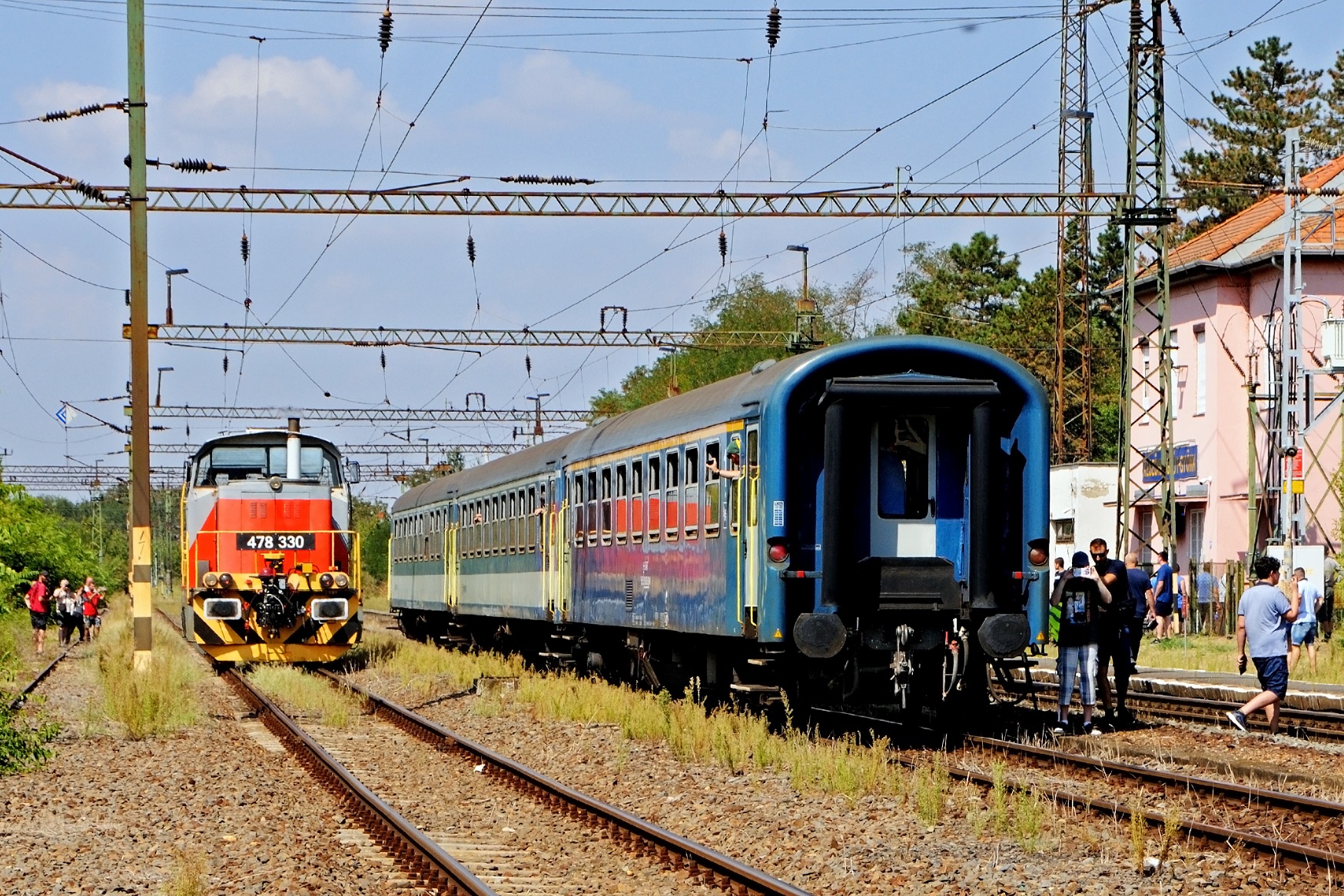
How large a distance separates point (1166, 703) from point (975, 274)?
197ft

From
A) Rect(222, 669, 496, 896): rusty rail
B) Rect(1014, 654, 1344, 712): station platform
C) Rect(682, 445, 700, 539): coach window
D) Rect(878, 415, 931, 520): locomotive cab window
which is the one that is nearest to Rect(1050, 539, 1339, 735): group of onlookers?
Rect(1014, 654, 1344, 712): station platform

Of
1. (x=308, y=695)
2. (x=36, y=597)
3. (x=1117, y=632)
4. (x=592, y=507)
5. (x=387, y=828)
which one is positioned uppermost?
(x=592, y=507)

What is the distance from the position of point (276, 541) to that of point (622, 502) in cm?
808

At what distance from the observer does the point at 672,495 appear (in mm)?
18094

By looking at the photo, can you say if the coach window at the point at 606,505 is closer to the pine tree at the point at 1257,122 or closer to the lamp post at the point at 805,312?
the lamp post at the point at 805,312

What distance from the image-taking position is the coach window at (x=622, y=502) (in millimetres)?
19812

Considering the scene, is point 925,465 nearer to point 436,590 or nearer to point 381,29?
point 381,29

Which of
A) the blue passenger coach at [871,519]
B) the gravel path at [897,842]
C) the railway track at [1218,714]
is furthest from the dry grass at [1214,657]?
the gravel path at [897,842]

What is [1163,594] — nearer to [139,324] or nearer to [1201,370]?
[139,324]

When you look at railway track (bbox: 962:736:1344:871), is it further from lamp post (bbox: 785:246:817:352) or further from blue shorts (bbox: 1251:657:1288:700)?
lamp post (bbox: 785:246:817:352)

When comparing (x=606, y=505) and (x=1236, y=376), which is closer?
(x=606, y=505)

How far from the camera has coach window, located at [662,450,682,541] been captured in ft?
58.5

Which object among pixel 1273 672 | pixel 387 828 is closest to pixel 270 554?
pixel 1273 672

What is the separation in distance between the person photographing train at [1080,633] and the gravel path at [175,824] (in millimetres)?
6846
